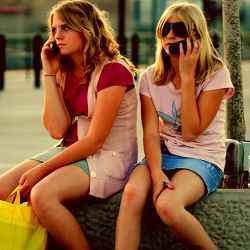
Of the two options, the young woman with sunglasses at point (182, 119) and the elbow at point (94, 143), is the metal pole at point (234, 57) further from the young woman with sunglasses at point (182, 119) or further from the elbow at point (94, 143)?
the elbow at point (94, 143)

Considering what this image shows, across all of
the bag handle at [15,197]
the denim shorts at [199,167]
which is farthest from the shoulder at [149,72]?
the bag handle at [15,197]

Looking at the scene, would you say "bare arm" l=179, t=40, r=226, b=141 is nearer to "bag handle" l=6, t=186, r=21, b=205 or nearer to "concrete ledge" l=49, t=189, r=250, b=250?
"concrete ledge" l=49, t=189, r=250, b=250

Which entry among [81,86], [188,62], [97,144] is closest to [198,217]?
[97,144]

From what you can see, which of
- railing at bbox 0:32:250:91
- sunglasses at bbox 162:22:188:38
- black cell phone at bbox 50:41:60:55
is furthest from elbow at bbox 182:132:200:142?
railing at bbox 0:32:250:91

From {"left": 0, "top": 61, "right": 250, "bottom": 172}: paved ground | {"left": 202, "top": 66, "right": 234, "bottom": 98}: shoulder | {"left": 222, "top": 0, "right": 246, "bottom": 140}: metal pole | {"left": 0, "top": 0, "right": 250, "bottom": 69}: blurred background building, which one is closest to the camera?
{"left": 202, "top": 66, "right": 234, "bottom": 98}: shoulder

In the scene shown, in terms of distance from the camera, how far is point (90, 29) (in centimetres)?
540

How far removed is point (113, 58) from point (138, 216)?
3.01ft

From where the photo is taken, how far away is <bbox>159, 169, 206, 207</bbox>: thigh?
5004 millimetres

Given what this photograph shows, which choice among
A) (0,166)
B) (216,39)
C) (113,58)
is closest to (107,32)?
(113,58)

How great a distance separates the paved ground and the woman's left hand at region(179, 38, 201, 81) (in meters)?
3.79

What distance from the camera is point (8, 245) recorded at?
16.5 ft

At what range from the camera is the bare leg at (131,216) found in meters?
4.98

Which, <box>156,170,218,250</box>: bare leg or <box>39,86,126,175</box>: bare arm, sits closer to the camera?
<box>156,170,218,250</box>: bare leg

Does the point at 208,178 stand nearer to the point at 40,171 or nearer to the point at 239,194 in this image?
the point at 239,194
